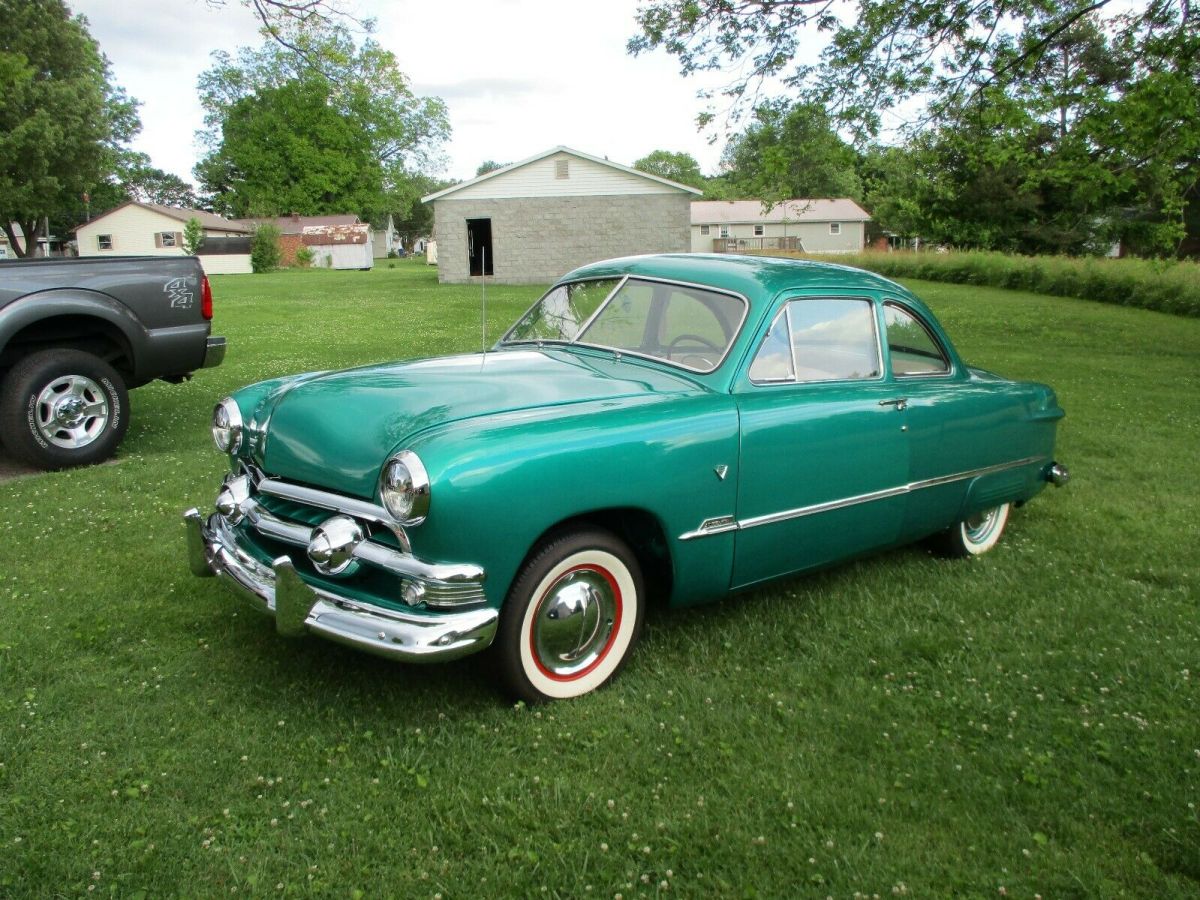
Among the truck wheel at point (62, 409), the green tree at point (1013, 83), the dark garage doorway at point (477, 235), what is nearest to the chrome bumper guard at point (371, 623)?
the truck wheel at point (62, 409)

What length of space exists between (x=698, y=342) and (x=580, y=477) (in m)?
1.23

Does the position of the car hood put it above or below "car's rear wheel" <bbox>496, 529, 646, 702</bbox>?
above

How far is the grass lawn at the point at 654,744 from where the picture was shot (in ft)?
8.60

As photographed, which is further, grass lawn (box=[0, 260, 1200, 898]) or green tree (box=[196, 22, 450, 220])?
green tree (box=[196, 22, 450, 220])

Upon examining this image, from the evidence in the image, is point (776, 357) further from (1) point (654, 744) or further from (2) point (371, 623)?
(2) point (371, 623)

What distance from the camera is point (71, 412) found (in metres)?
6.66

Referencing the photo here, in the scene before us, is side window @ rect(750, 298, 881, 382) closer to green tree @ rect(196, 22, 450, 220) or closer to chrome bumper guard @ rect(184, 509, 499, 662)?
chrome bumper guard @ rect(184, 509, 499, 662)

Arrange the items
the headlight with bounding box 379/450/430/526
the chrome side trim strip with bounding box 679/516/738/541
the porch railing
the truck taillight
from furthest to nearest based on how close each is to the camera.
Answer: the porch railing < the truck taillight < the chrome side trim strip with bounding box 679/516/738/541 < the headlight with bounding box 379/450/430/526

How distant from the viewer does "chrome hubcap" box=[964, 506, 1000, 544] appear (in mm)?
5195

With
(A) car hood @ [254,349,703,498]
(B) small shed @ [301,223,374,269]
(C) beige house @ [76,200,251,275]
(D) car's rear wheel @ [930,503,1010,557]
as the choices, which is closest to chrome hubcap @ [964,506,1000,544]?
(D) car's rear wheel @ [930,503,1010,557]

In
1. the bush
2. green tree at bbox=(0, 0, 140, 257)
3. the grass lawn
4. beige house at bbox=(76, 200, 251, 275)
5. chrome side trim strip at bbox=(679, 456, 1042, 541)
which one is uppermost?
green tree at bbox=(0, 0, 140, 257)

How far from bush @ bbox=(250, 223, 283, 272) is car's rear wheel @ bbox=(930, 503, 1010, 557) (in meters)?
44.3

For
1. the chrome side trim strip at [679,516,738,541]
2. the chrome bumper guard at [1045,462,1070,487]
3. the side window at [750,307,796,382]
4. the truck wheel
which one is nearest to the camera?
the chrome side trim strip at [679,516,738,541]

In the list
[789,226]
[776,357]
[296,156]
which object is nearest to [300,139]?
[296,156]
